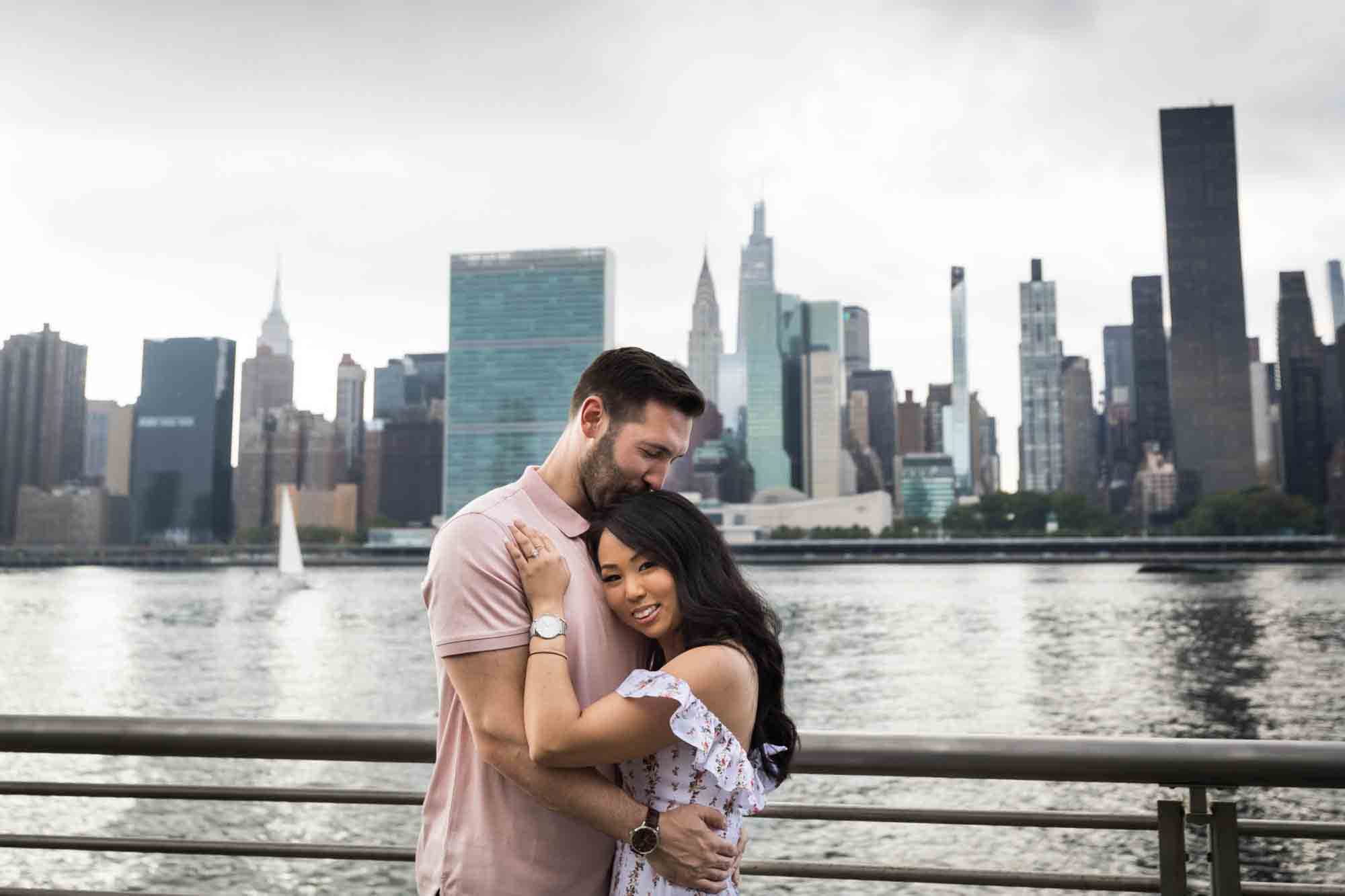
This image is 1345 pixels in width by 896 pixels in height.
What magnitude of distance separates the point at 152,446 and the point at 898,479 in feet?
307

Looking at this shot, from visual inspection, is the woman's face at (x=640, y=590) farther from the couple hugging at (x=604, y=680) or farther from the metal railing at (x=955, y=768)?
the metal railing at (x=955, y=768)

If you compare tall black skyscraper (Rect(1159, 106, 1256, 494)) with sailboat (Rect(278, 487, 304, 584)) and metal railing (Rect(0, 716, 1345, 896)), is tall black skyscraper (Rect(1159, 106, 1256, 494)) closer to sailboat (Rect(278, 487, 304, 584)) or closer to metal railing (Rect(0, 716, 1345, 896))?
sailboat (Rect(278, 487, 304, 584))

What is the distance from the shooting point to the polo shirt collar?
184 cm

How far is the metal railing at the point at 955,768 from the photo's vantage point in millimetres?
1951

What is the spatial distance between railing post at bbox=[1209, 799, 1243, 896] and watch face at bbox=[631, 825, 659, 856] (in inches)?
44.6

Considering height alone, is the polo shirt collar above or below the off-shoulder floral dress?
above

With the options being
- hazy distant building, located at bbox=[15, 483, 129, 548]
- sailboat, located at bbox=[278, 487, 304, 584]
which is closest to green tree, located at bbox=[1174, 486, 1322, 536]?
sailboat, located at bbox=[278, 487, 304, 584]

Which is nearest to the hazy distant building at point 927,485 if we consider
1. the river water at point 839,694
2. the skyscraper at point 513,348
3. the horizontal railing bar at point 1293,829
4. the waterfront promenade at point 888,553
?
the waterfront promenade at point 888,553

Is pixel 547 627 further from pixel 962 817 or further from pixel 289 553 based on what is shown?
pixel 289 553

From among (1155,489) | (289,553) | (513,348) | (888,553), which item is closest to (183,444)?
(513,348)

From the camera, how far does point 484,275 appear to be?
419 feet

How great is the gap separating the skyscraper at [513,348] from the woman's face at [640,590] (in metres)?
119

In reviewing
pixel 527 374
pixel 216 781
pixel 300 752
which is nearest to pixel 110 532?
pixel 527 374

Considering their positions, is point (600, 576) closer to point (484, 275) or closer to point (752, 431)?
point (484, 275)
